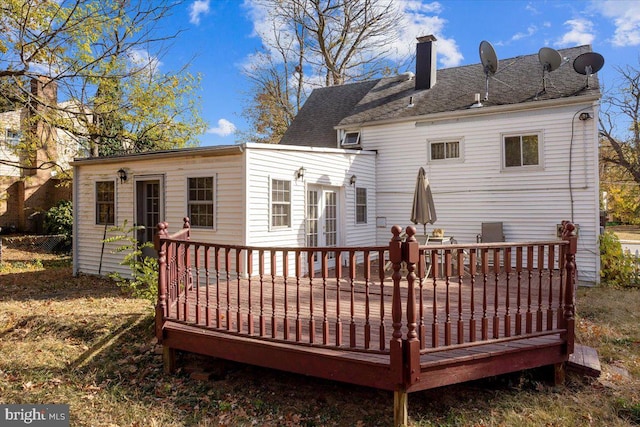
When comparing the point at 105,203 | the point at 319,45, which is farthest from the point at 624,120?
the point at 105,203

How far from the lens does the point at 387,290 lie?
21.6 feet

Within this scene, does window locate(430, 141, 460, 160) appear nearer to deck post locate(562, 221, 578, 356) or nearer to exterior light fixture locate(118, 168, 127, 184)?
deck post locate(562, 221, 578, 356)

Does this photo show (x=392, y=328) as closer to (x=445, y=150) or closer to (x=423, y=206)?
(x=423, y=206)

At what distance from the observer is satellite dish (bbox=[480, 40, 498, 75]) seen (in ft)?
35.2

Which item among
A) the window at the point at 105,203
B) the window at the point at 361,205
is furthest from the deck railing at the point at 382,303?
the window at the point at 105,203

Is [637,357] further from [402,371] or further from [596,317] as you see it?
[402,371]

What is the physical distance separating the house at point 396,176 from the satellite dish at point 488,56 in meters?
0.53

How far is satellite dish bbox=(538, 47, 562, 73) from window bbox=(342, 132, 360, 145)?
5088 millimetres

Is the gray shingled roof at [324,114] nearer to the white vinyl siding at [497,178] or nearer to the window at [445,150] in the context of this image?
the white vinyl siding at [497,178]

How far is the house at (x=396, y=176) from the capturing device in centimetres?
810

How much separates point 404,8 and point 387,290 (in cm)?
1741

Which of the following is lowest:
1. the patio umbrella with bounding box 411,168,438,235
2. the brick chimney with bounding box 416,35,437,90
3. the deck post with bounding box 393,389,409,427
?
the deck post with bounding box 393,389,409,427

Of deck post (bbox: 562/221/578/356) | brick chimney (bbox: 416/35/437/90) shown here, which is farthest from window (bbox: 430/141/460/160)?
deck post (bbox: 562/221/578/356)

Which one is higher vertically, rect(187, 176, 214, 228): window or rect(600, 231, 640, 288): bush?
rect(187, 176, 214, 228): window
